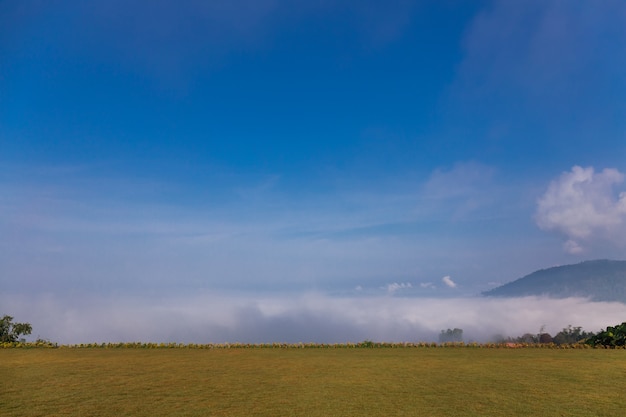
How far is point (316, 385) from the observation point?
1208 cm

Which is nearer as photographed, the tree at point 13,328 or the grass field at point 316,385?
the grass field at point 316,385

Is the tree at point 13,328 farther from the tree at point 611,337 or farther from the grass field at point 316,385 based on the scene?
the tree at point 611,337

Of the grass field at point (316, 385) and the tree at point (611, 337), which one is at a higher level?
the tree at point (611, 337)

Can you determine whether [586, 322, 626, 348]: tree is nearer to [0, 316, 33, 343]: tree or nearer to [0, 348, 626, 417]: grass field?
[0, 348, 626, 417]: grass field

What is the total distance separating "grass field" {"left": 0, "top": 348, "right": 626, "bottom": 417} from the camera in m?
9.35

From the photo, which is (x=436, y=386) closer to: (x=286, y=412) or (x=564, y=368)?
(x=286, y=412)

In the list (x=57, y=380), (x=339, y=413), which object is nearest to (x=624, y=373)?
(x=339, y=413)

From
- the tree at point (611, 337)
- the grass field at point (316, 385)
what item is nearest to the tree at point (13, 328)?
the grass field at point (316, 385)

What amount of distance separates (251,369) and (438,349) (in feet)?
38.2

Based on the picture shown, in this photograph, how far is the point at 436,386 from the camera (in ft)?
39.2

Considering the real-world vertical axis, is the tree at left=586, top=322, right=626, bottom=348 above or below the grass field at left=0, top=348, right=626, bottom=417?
above

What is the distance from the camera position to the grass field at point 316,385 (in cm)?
935

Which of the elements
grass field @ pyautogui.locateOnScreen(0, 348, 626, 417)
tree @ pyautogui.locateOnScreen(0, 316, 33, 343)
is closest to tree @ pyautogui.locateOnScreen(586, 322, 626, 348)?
grass field @ pyautogui.locateOnScreen(0, 348, 626, 417)

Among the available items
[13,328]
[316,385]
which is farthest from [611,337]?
Answer: [13,328]
